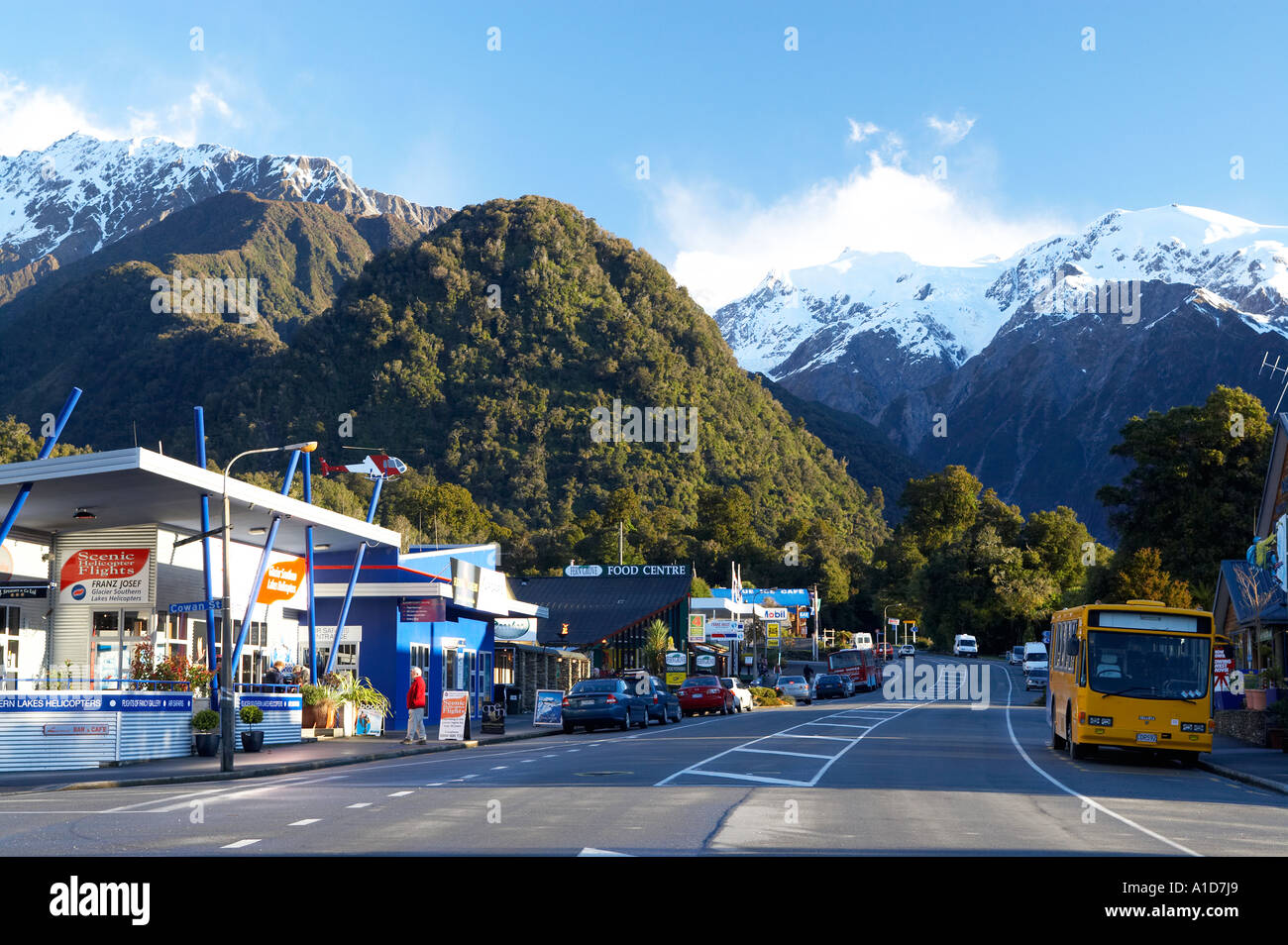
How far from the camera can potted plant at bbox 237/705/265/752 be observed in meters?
27.7

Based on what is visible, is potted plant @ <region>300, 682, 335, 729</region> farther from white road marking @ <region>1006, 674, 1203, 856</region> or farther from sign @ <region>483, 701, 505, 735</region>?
white road marking @ <region>1006, 674, 1203, 856</region>

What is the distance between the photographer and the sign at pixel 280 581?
33875 millimetres

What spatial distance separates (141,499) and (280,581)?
7.08 m

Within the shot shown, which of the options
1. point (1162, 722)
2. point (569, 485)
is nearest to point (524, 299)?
point (569, 485)

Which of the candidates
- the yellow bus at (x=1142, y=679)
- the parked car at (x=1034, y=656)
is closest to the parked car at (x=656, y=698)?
the yellow bus at (x=1142, y=679)

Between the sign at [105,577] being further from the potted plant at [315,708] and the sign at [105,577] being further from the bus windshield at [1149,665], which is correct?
the bus windshield at [1149,665]

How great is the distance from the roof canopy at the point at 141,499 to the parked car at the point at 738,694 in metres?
19.3

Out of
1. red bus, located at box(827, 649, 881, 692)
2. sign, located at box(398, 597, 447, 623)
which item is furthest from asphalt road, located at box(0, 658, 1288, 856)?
red bus, located at box(827, 649, 881, 692)

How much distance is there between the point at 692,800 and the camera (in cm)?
1576

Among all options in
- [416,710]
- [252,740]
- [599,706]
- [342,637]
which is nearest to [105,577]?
[252,740]

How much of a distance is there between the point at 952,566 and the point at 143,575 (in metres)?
87.9

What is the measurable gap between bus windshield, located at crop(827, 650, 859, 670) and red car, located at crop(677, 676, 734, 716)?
91.4 ft

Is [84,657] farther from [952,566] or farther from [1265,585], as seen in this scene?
[952,566]

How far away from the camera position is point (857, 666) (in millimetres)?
77125
